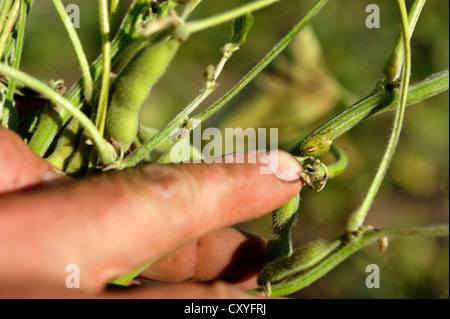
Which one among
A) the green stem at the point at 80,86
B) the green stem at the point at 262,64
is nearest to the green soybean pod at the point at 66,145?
the green stem at the point at 80,86

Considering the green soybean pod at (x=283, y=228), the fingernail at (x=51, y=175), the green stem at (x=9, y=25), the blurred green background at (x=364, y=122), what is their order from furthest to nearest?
1. the blurred green background at (x=364, y=122)
2. the green soybean pod at (x=283, y=228)
3. the green stem at (x=9, y=25)
4. the fingernail at (x=51, y=175)

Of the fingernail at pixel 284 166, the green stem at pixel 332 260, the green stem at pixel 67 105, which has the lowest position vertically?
the green stem at pixel 332 260

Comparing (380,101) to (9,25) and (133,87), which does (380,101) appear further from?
(9,25)

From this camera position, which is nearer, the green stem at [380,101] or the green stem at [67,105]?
the green stem at [67,105]

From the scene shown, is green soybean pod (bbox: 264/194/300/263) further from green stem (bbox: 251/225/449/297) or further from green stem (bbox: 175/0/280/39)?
green stem (bbox: 175/0/280/39)

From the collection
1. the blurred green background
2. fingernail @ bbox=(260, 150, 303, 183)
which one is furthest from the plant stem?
the blurred green background

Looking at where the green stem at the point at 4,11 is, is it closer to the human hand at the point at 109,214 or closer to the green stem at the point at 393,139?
the human hand at the point at 109,214

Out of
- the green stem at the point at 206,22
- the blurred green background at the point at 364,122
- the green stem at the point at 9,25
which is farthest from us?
the blurred green background at the point at 364,122

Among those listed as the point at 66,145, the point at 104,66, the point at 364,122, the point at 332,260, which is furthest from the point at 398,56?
the point at 364,122
